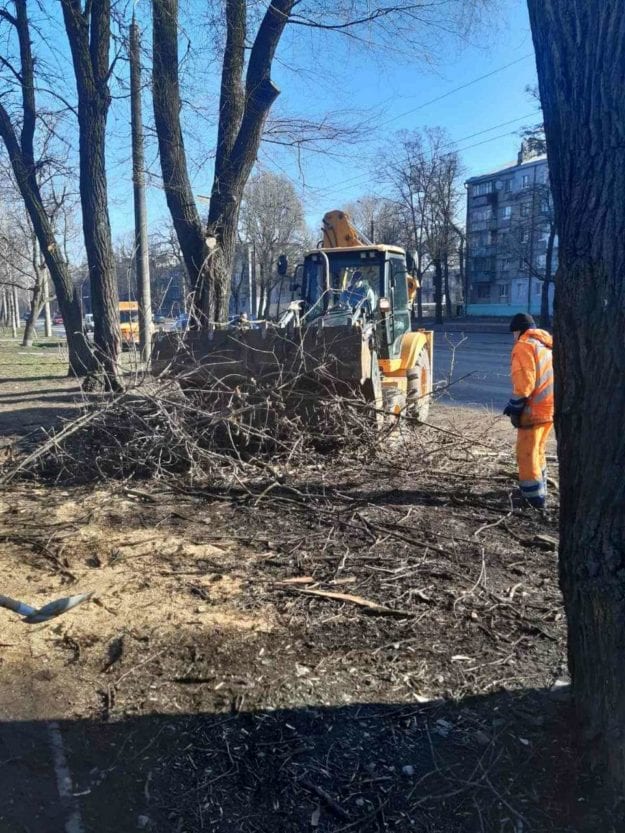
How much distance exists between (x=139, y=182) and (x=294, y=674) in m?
10.7

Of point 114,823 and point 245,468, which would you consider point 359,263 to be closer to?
point 245,468

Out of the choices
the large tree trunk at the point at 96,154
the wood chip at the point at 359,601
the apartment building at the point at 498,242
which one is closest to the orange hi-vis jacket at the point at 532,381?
the wood chip at the point at 359,601

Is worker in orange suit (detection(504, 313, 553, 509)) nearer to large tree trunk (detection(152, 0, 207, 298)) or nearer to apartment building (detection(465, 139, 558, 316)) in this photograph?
large tree trunk (detection(152, 0, 207, 298))

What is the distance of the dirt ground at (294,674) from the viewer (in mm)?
2475

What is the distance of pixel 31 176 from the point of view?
13.6 m

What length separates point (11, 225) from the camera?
1227 inches

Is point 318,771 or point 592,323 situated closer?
point 592,323

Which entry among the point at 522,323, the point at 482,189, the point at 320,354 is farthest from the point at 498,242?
the point at 522,323

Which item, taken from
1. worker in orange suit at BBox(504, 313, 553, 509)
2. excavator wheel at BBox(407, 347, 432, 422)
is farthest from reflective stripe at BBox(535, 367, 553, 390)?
excavator wheel at BBox(407, 347, 432, 422)

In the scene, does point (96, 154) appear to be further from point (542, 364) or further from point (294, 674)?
point (294, 674)

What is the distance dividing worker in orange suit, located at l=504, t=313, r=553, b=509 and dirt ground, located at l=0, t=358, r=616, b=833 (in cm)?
24

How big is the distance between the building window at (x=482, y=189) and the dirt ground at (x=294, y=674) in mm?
66006

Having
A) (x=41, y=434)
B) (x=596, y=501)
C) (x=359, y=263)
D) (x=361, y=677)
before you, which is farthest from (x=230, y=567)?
(x=359, y=263)

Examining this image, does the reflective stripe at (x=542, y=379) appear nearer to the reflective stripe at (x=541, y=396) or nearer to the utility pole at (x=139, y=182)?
the reflective stripe at (x=541, y=396)
